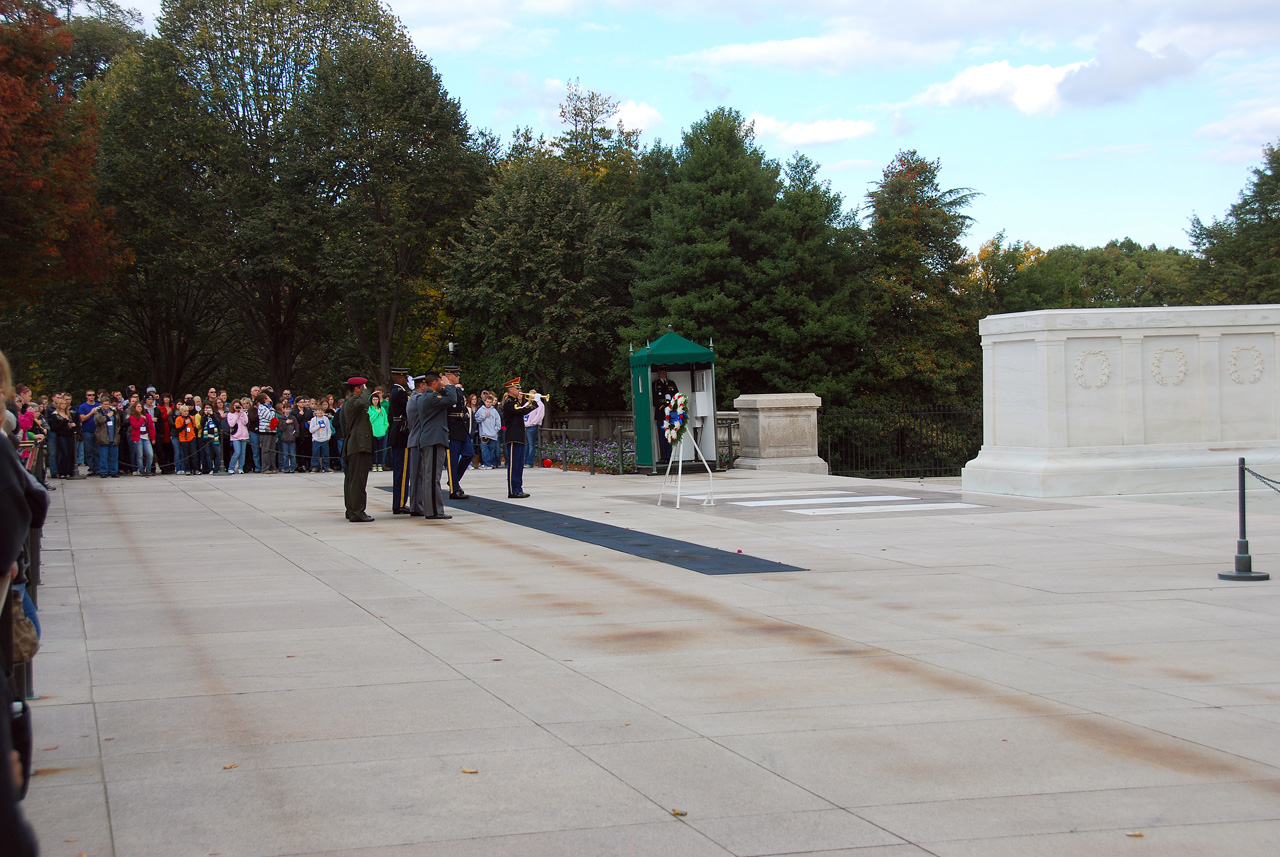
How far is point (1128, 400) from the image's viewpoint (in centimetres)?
1798

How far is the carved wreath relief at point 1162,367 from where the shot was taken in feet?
59.5

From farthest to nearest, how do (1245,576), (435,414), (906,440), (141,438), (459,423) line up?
(906,440)
(141,438)
(459,423)
(435,414)
(1245,576)

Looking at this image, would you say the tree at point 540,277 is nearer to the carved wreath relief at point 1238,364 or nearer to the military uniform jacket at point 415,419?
the military uniform jacket at point 415,419

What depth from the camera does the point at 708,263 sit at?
137 feet

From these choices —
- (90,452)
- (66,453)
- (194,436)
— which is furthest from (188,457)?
(66,453)

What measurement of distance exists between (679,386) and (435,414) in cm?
909

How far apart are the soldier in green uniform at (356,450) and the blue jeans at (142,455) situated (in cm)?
1281

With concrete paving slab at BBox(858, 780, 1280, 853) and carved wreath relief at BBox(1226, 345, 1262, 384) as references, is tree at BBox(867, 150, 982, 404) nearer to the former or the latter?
carved wreath relief at BBox(1226, 345, 1262, 384)

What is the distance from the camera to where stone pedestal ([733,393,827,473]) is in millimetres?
24562

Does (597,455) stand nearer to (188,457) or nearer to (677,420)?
(677,420)

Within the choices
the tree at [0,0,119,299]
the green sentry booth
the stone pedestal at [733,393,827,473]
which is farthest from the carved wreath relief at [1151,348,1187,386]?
the tree at [0,0,119,299]

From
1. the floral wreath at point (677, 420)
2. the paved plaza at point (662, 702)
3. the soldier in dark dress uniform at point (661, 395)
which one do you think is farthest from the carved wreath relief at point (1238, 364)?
the soldier in dark dress uniform at point (661, 395)

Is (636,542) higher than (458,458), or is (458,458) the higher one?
(458,458)

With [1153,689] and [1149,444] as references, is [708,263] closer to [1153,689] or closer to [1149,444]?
[1149,444]
